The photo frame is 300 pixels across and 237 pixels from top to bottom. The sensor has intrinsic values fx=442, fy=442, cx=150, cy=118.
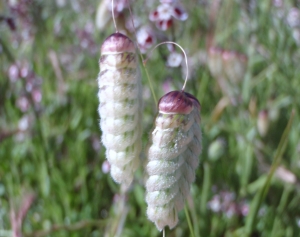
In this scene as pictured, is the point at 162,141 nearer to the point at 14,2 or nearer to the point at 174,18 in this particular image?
the point at 174,18

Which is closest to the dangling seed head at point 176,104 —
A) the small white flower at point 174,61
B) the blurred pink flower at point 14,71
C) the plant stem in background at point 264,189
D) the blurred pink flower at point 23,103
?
the plant stem in background at point 264,189

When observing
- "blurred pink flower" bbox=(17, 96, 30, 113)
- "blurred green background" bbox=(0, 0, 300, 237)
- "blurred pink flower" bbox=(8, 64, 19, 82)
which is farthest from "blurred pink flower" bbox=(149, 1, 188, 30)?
"blurred pink flower" bbox=(17, 96, 30, 113)

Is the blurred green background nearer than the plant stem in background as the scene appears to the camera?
No

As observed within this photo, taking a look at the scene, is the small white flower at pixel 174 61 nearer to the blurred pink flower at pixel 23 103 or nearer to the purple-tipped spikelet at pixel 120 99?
the purple-tipped spikelet at pixel 120 99

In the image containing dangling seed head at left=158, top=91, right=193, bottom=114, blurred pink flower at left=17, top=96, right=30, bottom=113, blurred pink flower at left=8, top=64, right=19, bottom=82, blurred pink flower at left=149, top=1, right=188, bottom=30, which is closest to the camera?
dangling seed head at left=158, top=91, right=193, bottom=114

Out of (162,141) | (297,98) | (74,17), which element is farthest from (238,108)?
(74,17)

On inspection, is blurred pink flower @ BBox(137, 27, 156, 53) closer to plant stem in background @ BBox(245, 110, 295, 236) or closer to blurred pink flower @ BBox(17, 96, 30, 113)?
plant stem in background @ BBox(245, 110, 295, 236)
